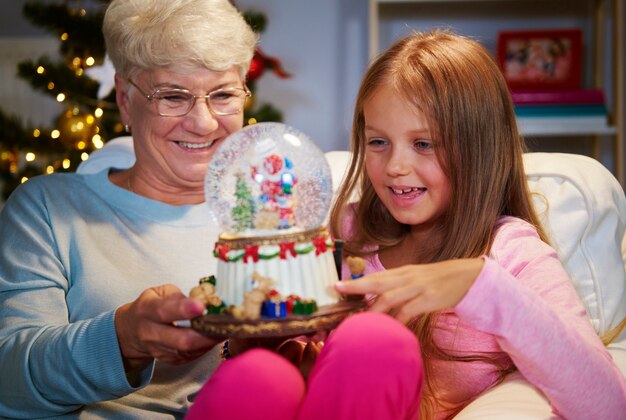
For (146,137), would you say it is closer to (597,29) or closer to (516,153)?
(516,153)

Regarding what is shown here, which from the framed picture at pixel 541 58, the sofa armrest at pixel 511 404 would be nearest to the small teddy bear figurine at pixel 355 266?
the sofa armrest at pixel 511 404

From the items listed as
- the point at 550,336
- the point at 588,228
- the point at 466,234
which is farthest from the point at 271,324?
the point at 588,228

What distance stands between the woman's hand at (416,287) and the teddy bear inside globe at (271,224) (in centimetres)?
6

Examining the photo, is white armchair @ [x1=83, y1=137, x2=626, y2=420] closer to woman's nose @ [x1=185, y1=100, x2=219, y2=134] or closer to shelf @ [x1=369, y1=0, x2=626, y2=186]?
woman's nose @ [x1=185, y1=100, x2=219, y2=134]

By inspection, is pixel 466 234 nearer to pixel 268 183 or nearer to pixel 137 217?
pixel 268 183

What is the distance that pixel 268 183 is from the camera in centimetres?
122

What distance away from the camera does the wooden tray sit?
3.60 ft

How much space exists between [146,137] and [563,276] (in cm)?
89

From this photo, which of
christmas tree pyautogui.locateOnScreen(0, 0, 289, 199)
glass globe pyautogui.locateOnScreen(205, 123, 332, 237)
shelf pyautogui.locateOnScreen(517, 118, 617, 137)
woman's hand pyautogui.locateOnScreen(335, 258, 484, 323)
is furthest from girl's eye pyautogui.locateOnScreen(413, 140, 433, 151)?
shelf pyautogui.locateOnScreen(517, 118, 617, 137)

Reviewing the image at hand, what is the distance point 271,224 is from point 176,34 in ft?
2.06

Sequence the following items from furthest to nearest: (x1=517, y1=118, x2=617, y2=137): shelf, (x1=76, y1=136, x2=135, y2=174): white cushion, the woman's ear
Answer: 1. (x1=517, y1=118, x2=617, y2=137): shelf
2. (x1=76, y1=136, x2=135, y2=174): white cushion
3. the woman's ear

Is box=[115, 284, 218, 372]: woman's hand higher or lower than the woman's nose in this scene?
lower

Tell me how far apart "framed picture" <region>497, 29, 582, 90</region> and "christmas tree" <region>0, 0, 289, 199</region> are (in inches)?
40.6

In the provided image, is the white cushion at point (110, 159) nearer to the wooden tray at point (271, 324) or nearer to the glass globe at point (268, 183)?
the glass globe at point (268, 183)
